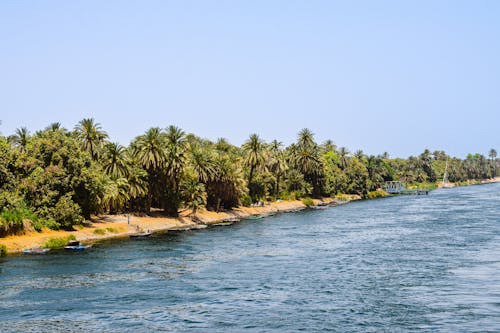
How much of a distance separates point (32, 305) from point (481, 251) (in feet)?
167

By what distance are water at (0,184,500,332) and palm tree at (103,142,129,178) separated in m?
24.3

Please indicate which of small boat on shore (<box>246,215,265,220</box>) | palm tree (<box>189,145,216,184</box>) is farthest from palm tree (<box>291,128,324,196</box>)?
palm tree (<box>189,145,216,184</box>)

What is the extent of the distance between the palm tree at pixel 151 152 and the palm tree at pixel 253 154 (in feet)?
136

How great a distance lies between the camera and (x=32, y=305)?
148ft

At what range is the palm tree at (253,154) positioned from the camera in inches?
6038

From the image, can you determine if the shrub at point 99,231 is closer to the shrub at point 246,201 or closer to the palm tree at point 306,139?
the shrub at point 246,201

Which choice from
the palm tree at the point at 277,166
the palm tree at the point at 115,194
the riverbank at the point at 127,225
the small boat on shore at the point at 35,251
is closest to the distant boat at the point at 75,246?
the small boat on shore at the point at 35,251

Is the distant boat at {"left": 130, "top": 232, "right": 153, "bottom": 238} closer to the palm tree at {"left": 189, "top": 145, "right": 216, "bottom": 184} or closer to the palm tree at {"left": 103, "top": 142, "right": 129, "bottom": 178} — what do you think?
the palm tree at {"left": 103, "top": 142, "right": 129, "bottom": 178}

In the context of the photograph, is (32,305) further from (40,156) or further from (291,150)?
(291,150)

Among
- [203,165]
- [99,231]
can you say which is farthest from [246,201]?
[99,231]

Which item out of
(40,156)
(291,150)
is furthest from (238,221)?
(291,150)

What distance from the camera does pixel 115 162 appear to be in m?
108

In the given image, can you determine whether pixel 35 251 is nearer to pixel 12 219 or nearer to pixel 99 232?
pixel 12 219

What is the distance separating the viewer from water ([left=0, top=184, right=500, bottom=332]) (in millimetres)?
39781
